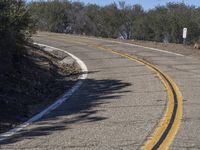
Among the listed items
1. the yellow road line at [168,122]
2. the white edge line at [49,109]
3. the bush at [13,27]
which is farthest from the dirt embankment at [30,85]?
the yellow road line at [168,122]

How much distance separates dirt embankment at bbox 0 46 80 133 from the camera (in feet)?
43.7

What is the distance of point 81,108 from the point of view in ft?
46.2

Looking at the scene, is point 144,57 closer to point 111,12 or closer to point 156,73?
point 156,73

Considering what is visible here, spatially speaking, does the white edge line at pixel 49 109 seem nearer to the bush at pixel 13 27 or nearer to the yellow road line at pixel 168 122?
the bush at pixel 13 27

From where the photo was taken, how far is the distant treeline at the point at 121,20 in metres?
52.3

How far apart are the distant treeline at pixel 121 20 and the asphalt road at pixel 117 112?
90.3 ft

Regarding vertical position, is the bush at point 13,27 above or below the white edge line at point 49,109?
above

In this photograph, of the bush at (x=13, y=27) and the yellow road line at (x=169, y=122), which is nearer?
the yellow road line at (x=169, y=122)

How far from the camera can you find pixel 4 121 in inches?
484

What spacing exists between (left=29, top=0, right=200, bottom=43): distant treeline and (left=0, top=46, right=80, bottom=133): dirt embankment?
92.7 feet

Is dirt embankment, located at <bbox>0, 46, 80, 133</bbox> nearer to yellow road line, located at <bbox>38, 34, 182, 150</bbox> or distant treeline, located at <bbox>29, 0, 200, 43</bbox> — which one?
yellow road line, located at <bbox>38, 34, 182, 150</bbox>

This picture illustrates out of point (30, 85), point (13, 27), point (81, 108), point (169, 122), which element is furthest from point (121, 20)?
point (169, 122)

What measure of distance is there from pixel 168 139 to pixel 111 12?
156ft

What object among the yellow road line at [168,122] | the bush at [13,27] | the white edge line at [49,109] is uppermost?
the bush at [13,27]
